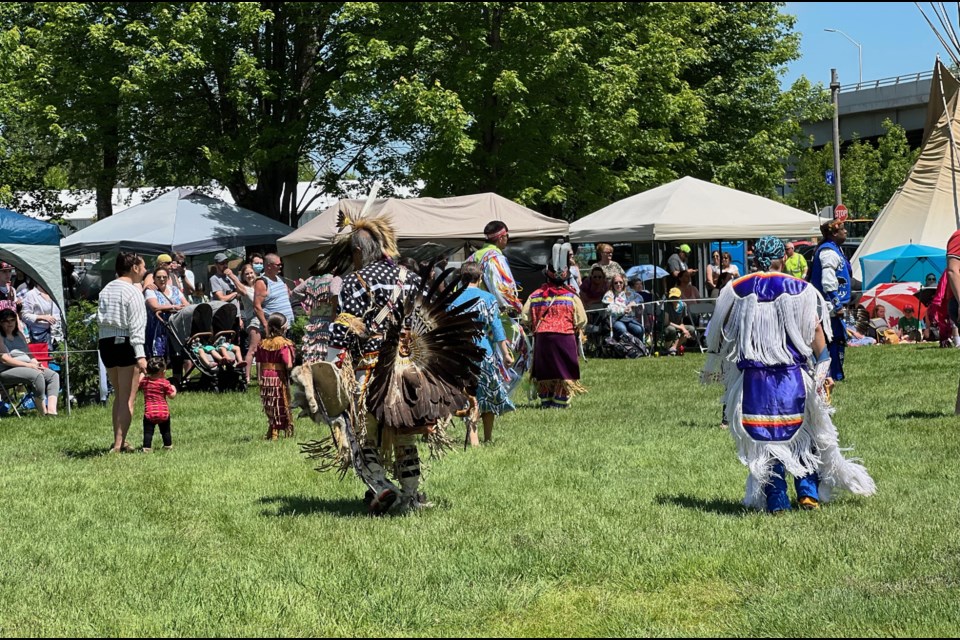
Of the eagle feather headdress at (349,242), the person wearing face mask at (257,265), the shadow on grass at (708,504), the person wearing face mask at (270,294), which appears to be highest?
the eagle feather headdress at (349,242)

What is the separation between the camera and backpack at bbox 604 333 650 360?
19078 millimetres

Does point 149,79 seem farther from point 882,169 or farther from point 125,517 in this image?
point 882,169

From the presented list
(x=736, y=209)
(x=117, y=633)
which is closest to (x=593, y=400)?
(x=736, y=209)

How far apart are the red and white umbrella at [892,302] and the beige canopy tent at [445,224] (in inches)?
210

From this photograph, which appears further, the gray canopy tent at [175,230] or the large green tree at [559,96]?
the large green tree at [559,96]

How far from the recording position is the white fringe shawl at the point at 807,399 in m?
6.90

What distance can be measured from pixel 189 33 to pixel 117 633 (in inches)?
821

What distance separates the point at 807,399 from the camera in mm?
7020

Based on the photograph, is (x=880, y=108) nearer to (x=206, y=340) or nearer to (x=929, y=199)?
(x=929, y=199)

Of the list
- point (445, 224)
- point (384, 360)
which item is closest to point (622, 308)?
point (445, 224)

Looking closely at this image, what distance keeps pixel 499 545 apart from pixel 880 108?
53.3 metres

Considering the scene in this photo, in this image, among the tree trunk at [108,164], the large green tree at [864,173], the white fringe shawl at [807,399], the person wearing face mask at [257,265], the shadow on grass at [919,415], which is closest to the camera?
the white fringe shawl at [807,399]

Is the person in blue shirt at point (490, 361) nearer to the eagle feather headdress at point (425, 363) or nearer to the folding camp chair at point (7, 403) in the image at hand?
the eagle feather headdress at point (425, 363)

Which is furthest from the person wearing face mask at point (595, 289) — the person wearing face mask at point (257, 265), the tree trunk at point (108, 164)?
the tree trunk at point (108, 164)
